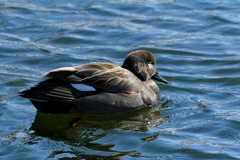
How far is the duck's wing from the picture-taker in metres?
8.41

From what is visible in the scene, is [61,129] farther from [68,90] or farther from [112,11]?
[112,11]

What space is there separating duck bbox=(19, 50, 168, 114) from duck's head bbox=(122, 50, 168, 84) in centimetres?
4

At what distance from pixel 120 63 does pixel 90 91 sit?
111 inches

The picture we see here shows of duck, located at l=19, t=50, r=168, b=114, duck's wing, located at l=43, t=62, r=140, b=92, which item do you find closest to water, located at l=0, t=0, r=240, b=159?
duck, located at l=19, t=50, r=168, b=114

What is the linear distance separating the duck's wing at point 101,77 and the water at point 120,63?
1.60ft

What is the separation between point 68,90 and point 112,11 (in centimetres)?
629

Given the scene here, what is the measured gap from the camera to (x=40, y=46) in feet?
39.5

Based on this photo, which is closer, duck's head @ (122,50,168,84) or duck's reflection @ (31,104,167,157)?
duck's reflection @ (31,104,167,157)

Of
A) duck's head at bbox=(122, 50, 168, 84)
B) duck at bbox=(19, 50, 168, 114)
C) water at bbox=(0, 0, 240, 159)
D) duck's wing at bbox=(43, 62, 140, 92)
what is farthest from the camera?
duck's head at bbox=(122, 50, 168, 84)

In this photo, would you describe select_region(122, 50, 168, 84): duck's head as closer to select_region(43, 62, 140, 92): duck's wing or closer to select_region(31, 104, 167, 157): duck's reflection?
select_region(43, 62, 140, 92): duck's wing

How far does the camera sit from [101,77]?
8.62 meters

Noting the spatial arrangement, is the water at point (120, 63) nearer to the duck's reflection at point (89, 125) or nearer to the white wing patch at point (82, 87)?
the duck's reflection at point (89, 125)

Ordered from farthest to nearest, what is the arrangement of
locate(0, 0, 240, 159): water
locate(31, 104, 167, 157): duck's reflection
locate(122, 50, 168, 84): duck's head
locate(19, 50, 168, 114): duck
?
locate(122, 50, 168, 84): duck's head < locate(19, 50, 168, 114): duck < locate(31, 104, 167, 157): duck's reflection < locate(0, 0, 240, 159): water

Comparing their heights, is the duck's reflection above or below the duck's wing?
below
